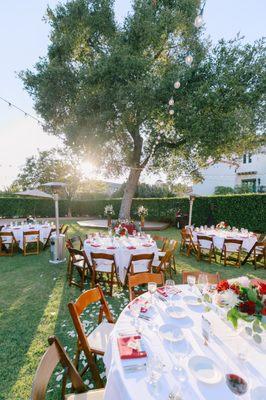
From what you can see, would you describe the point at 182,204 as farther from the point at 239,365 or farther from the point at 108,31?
the point at 239,365

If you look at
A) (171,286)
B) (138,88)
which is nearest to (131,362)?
(171,286)

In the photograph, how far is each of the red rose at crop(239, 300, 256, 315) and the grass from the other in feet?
6.57

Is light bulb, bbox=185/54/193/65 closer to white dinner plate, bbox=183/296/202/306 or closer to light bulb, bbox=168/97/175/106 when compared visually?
light bulb, bbox=168/97/175/106

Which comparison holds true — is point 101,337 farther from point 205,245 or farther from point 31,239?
point 31,239

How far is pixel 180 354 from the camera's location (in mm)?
1809

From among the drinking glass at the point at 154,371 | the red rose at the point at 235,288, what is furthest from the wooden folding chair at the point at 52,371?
the red rose at the point at 235,288

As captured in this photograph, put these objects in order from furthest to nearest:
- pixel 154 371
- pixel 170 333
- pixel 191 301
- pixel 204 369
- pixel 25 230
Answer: pixel 25 230
pixel 191 301
pixel 170 333
pixel 204 369
pixel 154 371

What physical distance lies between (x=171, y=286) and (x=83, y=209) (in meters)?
22.5

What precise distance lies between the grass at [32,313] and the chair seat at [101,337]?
48 centimetres

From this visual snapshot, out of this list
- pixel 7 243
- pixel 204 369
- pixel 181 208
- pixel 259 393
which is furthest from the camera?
pixel 181 208

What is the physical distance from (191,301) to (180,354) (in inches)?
37.6

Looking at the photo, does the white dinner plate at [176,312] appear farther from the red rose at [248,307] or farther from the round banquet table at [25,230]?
the round banquet table at [25,230]

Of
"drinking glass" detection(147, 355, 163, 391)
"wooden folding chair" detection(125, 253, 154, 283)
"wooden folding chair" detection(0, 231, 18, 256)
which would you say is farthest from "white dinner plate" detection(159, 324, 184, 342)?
"wooden folding chair" detection(0, 231, 18, 256)

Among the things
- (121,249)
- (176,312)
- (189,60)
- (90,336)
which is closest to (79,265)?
(121,249)
